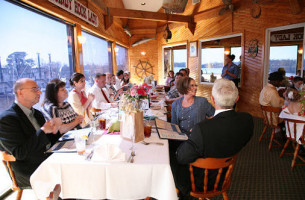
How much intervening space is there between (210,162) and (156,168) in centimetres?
43

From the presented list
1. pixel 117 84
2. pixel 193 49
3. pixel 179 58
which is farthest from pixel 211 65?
pixel 117 84

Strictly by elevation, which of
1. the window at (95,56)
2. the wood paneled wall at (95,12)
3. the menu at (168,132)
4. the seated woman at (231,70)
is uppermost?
the wood paneled wall at (95,12)

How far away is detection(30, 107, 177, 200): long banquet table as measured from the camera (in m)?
1.51

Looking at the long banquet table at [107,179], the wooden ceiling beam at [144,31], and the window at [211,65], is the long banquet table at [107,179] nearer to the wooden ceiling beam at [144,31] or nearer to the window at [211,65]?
the window at [211,65]

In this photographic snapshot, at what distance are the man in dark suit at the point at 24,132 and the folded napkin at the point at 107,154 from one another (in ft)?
1.77

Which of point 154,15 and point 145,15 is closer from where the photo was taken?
point 145,15

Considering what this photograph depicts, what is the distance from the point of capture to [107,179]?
59.8 inches

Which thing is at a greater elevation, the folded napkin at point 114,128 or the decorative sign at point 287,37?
the decorative sign at point 287,37

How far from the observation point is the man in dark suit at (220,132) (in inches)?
60.7

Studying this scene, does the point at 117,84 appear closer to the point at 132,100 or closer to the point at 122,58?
the point at 122,58

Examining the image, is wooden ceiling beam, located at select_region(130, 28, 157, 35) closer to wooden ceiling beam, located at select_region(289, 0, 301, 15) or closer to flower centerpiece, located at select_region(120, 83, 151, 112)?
wooden ceiling beam, located at select_region(289, 0, 301, 15)

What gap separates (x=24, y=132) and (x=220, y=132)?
5.61ft

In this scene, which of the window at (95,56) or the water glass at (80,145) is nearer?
the water glass at (80,145)

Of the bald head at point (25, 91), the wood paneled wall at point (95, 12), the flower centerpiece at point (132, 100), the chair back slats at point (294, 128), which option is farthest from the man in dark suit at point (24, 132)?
the chair back slats at point (294, 128)
